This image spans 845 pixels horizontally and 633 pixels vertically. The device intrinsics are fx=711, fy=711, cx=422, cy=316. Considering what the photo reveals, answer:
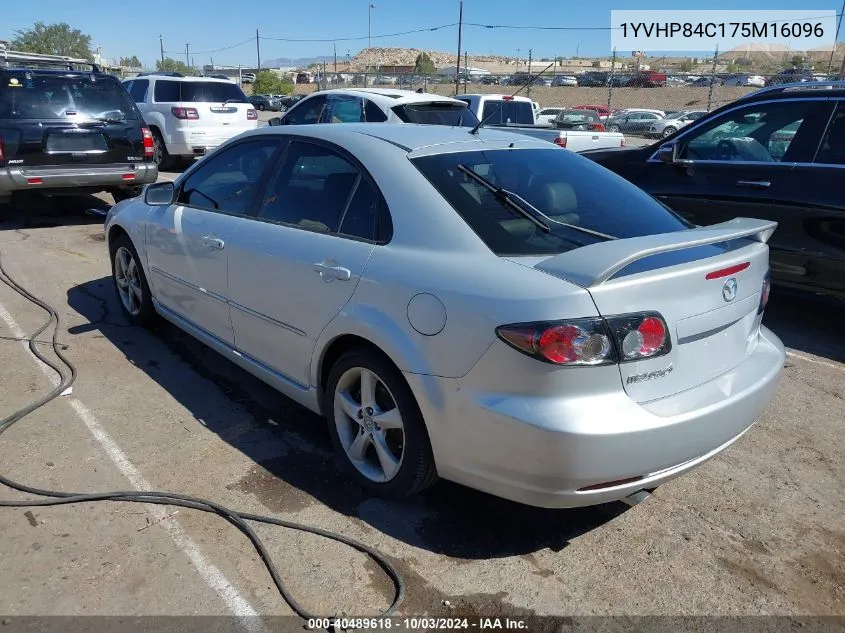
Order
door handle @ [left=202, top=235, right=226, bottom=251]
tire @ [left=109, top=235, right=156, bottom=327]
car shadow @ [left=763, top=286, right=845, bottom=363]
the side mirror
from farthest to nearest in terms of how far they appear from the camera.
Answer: car shadow @ [left=763, top=286, right=845, bottom=363]
tire @ [left=109, top=235, right=156, bottom=327]
the side mirror
door handle @ [left=202, top=235, right=226, bottom=251]

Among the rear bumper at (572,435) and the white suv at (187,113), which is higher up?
the white suv at (187,113)

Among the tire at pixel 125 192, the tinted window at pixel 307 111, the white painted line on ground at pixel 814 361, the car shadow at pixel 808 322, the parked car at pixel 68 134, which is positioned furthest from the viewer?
Result: the tinted window at pixel 307 111

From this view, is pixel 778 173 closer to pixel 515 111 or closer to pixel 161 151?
pixel 515 111

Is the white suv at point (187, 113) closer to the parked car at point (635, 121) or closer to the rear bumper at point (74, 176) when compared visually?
the rear bumper at point (74, 176)

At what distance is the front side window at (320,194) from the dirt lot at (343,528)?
116 centimetres

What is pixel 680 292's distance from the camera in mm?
2574

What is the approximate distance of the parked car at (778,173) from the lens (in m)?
5.18

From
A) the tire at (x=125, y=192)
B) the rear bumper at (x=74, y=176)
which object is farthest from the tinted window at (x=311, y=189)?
the tire at (x=125, y=192)

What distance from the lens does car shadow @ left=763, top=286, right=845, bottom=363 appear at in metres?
5.26

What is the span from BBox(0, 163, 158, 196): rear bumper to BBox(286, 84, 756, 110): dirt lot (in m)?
33.5

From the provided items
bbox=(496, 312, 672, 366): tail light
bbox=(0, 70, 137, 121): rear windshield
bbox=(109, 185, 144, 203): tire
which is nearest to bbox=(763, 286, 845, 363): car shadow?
bbox=(496, 312, 672, 366): tail light

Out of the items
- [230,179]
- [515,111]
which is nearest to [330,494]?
[230,179]

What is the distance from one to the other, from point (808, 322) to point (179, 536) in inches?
203

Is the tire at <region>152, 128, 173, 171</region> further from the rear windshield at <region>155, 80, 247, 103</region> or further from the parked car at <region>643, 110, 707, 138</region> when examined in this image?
the parked car at <region>643, 110, 707, 138</region>
